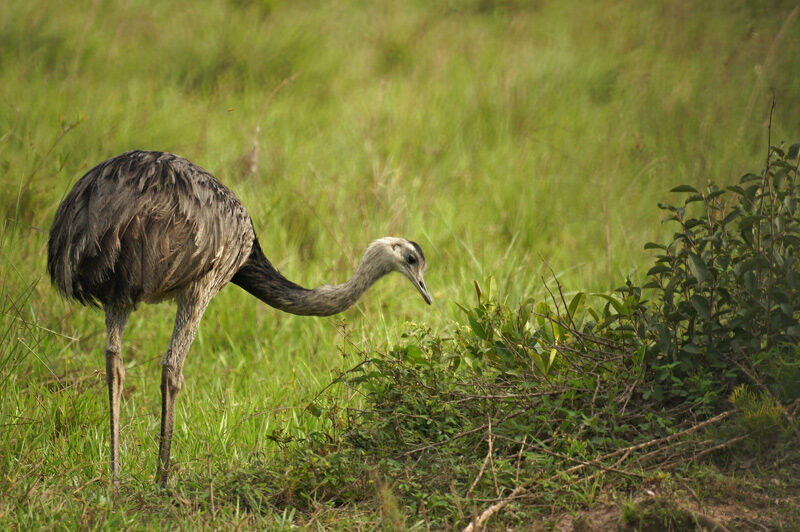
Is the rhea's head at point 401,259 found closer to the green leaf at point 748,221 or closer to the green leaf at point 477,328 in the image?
the green leaf at point 477,328

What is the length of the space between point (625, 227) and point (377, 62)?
12.7 feet

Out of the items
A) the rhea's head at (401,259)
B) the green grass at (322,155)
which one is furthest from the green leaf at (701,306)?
the rhea's head at (401,259)

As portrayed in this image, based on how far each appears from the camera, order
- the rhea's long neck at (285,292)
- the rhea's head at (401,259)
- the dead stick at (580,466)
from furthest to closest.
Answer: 1. the rhea's head at (401,259)
2. the rhea's long neck at (285,292)
3. the dead stick at (580,466)

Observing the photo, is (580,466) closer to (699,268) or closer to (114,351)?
(699,268)

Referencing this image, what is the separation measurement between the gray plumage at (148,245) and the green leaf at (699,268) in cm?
233

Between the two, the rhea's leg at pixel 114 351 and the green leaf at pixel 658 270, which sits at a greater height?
the green leaf at pixel 658 270

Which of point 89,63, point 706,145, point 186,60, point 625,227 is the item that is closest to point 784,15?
point 706,145

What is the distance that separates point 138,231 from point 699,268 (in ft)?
8.45

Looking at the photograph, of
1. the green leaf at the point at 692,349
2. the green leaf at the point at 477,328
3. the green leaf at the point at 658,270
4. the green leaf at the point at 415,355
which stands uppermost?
the green leaf at the point at 658,270

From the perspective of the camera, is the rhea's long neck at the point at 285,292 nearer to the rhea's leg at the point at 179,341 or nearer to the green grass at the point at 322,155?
the green grass at the point at 322,155

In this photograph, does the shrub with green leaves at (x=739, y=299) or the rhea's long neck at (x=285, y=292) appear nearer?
the shrub with green leaves at (x=739, y=299)

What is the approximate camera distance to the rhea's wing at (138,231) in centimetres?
441

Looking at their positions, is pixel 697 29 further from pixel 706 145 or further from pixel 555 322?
pixel 555 322

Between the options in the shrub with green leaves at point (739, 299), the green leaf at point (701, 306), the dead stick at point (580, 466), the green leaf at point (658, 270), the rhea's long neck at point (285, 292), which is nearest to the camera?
the dead stick at point (580, 466)
